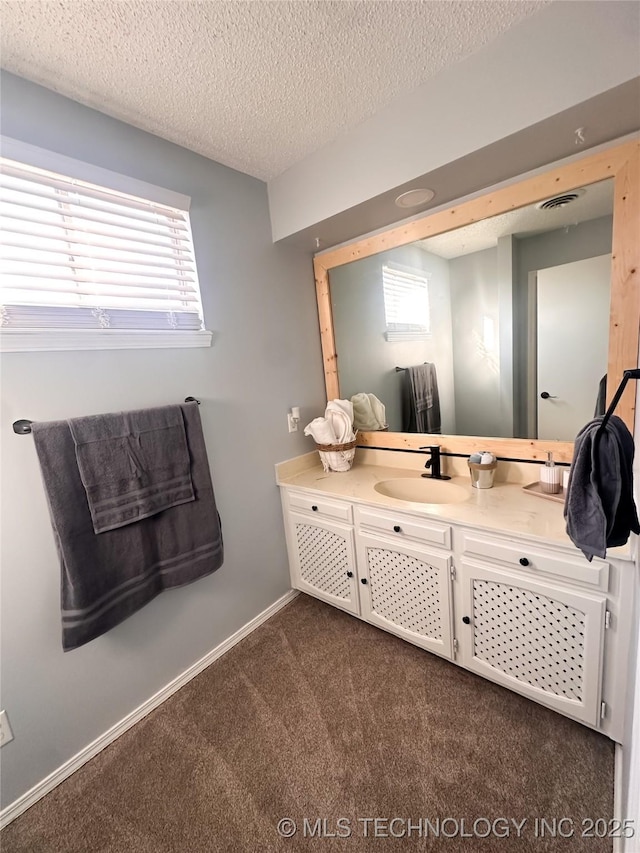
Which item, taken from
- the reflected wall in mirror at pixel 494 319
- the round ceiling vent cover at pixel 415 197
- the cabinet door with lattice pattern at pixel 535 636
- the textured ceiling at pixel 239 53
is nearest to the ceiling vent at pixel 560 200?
the reflected wall in mirror at pixel 494 319

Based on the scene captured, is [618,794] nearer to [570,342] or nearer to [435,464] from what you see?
[435,464]

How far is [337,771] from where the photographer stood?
4.07ft

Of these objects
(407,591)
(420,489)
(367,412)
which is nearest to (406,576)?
(407,591)

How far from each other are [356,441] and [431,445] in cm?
49

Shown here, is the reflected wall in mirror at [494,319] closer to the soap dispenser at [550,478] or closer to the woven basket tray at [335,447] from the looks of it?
the soap dispenser at [550,478]

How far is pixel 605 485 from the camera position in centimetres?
90

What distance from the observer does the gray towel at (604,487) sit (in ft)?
2.90

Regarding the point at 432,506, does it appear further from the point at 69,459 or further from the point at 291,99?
the point at 291,99

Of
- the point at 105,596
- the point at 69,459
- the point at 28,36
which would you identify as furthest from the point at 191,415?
the point at 28,36

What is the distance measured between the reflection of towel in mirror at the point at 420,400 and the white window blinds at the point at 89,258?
117cm

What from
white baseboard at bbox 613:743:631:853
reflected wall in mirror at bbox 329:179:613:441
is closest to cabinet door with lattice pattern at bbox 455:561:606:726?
white baseboard at bbox 613:743:631:853

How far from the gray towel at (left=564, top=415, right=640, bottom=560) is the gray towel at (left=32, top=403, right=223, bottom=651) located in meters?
1.39

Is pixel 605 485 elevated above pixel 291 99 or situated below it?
below

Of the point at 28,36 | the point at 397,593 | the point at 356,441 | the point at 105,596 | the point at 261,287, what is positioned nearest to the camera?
the point at 28,36
